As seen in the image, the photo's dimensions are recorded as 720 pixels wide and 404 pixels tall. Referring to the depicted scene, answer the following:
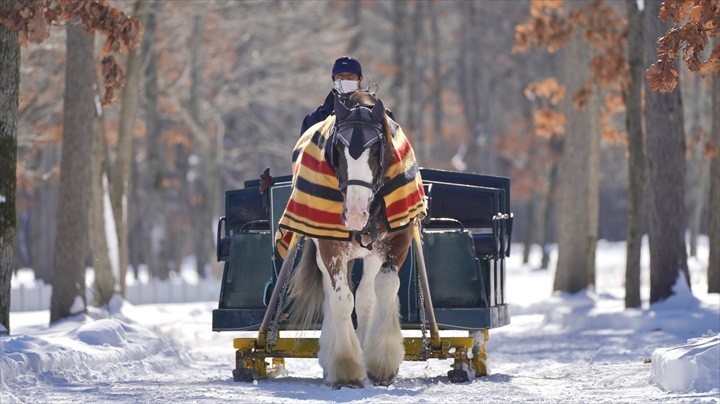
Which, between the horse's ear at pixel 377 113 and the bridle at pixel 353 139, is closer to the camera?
the bridle at pixel 353 139

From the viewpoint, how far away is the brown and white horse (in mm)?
9719

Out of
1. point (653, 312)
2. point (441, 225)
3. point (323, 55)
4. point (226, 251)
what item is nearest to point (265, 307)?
point (226, 251)

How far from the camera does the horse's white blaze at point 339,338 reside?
10.0 m

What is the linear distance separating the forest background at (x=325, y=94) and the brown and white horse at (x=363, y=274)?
0.50 metres

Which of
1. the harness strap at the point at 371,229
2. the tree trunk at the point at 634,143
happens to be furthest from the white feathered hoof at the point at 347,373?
the tree trunk at the point at 634,143

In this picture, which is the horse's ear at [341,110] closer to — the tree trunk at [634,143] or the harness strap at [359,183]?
the harness strap at [359,183]

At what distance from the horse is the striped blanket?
10mm

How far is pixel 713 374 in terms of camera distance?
9156 mm

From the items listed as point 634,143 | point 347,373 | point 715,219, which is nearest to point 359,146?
point 347,373

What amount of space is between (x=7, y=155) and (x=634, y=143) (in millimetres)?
10134

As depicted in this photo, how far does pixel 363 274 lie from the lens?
10305mm

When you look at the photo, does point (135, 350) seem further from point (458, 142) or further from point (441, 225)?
point (458, 142)

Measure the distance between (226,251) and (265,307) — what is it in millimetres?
866

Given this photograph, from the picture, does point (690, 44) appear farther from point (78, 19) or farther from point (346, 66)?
point (78, 19)
